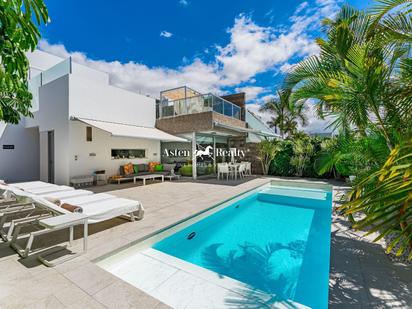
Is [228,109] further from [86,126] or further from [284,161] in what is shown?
[86,126]

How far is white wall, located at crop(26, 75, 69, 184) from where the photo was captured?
1670 centimetres

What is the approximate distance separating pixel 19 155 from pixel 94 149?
9.43m

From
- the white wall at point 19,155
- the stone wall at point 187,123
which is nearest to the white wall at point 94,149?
the stone wall at point 187,123

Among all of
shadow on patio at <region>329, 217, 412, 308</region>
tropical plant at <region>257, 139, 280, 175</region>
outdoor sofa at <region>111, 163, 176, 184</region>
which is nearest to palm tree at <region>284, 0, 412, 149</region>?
shadow on patio at <region>329, 217, 412, 308</region>

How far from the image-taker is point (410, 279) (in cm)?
491

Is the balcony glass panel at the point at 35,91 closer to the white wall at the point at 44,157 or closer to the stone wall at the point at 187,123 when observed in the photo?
the white wall at the point at 44,157

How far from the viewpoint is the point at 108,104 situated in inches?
760

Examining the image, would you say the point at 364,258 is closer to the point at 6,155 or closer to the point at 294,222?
the point at 294,222

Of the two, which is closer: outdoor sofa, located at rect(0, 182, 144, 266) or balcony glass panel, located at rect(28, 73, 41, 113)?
outdoor sofa, located at rect(0, 182, 144, 266)

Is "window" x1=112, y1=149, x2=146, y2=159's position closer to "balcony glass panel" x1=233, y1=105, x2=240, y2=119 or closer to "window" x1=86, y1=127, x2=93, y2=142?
"window" x1=86, y1=127, x2=93, y2=142

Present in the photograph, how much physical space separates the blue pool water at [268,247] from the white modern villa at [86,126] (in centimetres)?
1006

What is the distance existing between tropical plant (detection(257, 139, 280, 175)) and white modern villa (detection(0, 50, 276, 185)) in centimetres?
152

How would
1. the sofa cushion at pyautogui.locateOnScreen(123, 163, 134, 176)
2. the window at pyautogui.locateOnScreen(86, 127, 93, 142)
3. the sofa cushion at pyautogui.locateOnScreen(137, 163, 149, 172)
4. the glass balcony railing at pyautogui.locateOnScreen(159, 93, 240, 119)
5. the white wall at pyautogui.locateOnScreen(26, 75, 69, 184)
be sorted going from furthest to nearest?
the sofa cushion at pyautogui.locateOnScreen(137, 163, 149, 172) < the glass balcony railing at pyautogui.locateOnScreen(159, 93, 240, 119) < the sofa cushion at pyautogui.locateOnScreen(123, 163, 134, 176) < the window at pyautogui.locateOnScreen(86, 127, 93, 142) < the white wall at pyautogui.locateOnScreen(26, 75, 69, 184)

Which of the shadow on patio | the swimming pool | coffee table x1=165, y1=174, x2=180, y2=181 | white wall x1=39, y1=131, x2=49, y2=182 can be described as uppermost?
white wall x1=39, y1=131, x2=49, y2=182
